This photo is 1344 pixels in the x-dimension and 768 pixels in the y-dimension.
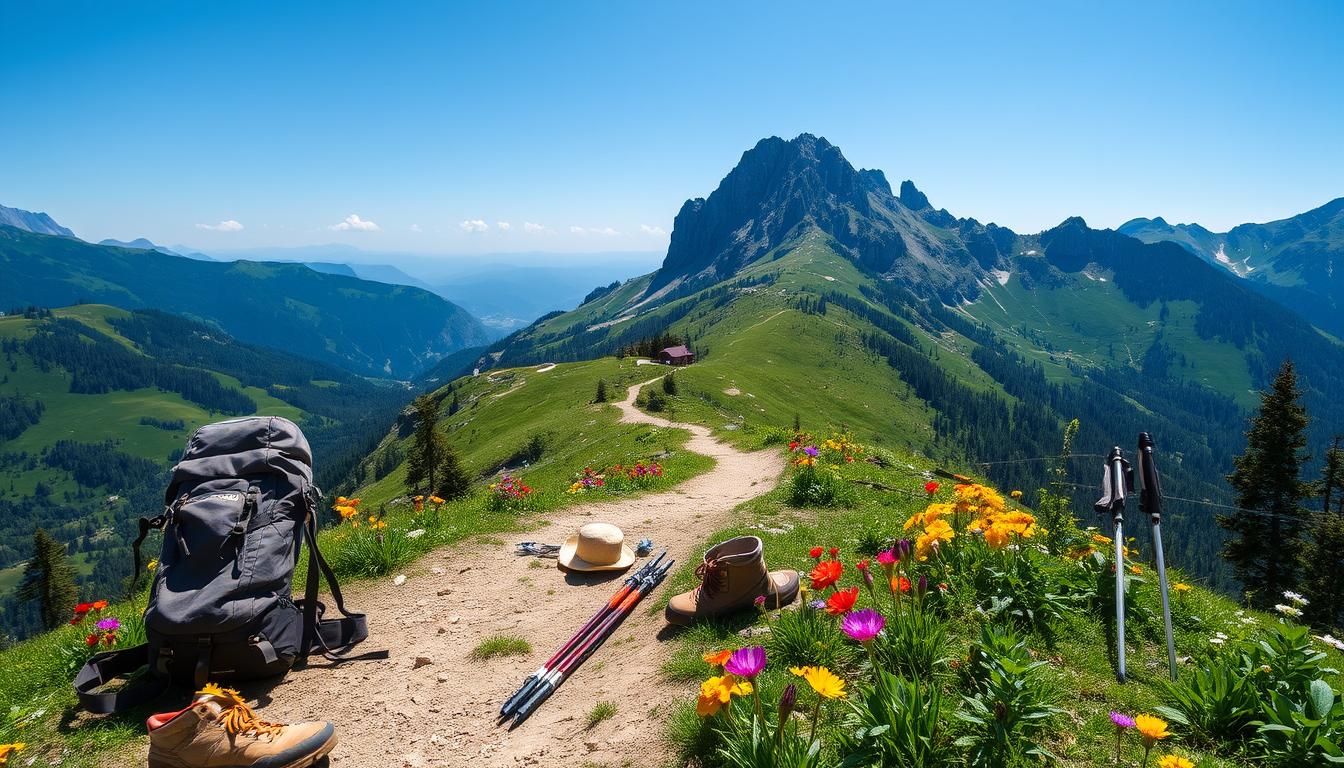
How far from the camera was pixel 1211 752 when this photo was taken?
4141 mm

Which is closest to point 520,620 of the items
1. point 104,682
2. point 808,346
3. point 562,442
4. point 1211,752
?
point 104,682

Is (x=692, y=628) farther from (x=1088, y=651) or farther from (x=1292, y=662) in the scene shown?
(x=1292, y=662)

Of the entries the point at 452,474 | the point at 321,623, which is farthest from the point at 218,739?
the point at 452,474

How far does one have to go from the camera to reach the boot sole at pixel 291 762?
4.72m

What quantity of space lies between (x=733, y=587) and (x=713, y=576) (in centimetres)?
27

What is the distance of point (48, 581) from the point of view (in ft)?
112

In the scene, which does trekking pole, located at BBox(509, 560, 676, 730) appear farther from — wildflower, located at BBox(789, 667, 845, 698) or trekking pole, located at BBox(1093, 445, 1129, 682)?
trekking pole, located at BBox(1093, 445, 1129, 682)

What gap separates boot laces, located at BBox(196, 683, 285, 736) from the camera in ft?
15.7

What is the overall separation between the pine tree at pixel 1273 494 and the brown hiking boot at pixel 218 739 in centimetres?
→ 3936

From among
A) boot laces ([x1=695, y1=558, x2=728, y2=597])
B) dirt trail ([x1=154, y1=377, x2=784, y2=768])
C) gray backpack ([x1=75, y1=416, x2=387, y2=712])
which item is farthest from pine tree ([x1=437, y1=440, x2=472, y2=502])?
boot laces ([x1=695, y1=558, x2=728, y2=597])

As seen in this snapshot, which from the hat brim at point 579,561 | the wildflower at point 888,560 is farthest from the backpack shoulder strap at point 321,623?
the wildflower at point 888,560

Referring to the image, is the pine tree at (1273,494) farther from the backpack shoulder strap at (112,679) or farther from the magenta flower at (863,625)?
the backpack shoulder strap at (112,679)

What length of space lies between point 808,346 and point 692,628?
178405 millimetres

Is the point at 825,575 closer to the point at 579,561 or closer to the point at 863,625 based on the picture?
the point at 863,625
